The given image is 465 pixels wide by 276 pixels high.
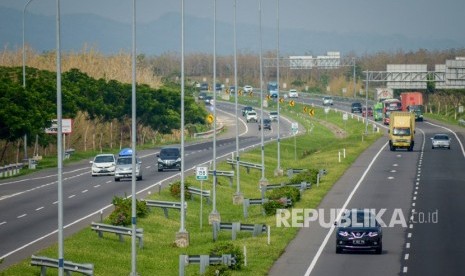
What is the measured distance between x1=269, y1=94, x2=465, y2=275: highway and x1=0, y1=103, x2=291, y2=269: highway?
983 cm

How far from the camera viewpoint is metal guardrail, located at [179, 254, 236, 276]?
43625 millimetres

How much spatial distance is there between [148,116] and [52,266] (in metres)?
92.8

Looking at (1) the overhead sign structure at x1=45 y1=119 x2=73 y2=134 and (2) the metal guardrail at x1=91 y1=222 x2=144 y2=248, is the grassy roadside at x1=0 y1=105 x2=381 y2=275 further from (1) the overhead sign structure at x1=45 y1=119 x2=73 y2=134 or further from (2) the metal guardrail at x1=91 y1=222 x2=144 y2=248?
(1) the overhead sign structure at x1=45 y1=119 x2=73 y2=134

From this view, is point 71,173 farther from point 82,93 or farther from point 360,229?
point 360,229

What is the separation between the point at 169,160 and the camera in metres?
92.9

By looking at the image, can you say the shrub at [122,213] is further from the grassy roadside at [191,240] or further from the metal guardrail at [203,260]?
the metal guardrail at [203,260]

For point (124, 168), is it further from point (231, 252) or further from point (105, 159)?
point (231, 252)

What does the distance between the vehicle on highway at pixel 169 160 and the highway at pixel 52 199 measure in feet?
2.15

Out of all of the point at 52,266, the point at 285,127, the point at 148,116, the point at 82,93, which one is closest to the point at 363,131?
the point at 285,127

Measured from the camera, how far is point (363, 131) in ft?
509

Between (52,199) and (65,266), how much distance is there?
30.7 meters

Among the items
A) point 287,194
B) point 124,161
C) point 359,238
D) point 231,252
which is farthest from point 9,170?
point 231,252

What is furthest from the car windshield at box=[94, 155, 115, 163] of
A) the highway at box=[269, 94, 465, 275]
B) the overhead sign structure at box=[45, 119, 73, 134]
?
the highway at box=[269, 94, 465, 275]

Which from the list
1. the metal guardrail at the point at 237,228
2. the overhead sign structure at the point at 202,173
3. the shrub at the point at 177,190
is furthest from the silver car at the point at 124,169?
the metal guardrail at the point at 237,228
